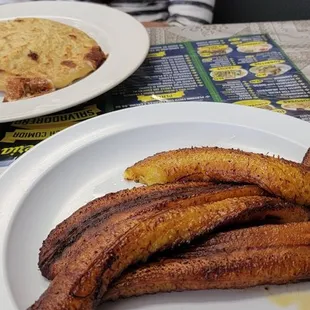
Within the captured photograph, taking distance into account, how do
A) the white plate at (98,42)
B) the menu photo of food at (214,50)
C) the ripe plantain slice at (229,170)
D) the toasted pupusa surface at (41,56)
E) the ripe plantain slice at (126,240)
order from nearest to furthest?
the ripe plantain slice at (126,240) < the ripe plantain slice at (229,170) < the white plate at (98,42) < the toasted pupusa surface at (41,56) < the menu photo of food at (214,50)

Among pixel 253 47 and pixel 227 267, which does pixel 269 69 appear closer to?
pixel 253 47

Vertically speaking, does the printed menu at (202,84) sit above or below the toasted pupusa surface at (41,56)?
below

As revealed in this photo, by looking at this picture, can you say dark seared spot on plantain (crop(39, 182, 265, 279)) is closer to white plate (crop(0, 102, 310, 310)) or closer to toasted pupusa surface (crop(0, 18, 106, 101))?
white plate (crop(0, 102, 310, 310))

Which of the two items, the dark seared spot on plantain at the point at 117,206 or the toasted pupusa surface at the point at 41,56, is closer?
the dark seared spot on plantain at the point at 117,206

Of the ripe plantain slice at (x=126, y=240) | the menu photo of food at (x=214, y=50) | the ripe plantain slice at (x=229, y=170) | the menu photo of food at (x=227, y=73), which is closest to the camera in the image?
the ripe plantain slice at (x=126, y=240)

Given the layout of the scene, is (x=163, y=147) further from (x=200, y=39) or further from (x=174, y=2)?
(x=174, y=2)

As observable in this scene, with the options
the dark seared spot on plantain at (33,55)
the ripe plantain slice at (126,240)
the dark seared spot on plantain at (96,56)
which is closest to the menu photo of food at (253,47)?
the dark seared spot on plantain at (96,56)

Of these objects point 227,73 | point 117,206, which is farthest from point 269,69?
point 117,206

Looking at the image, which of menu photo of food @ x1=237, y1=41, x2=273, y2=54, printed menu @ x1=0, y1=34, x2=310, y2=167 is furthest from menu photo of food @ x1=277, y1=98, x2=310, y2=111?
menu photo of food @ x1=237, y1=41, x2=273, y2=54

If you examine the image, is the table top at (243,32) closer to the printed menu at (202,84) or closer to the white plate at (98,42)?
the printed menu at (202,84)
